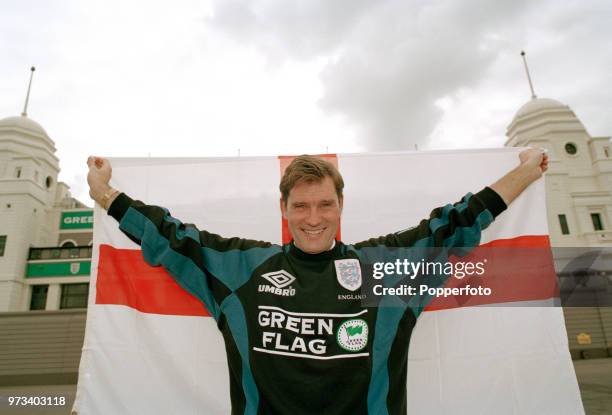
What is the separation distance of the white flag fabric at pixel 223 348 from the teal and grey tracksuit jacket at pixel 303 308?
0.73 m

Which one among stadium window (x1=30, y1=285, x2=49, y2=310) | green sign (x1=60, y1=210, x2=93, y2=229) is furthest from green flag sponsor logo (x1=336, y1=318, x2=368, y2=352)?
green sign (x1=60, y1=210, x2=93, y2=229)

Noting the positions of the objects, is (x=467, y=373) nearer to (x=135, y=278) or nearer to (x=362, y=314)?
(x=362, y=314)

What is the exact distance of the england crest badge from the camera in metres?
2.31

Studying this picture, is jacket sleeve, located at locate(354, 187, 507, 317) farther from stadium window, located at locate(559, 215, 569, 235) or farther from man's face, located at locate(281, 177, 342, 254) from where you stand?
stadium window, located at locate(559, 215, 569, 235)

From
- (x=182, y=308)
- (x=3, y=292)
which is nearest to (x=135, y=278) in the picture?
(x=182, y=308)

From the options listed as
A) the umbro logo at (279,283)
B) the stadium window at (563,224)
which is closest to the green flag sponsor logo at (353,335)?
the umbro logo at (279,283)

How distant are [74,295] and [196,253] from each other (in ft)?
97.8

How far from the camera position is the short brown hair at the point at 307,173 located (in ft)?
7.89

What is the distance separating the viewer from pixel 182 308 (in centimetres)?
311

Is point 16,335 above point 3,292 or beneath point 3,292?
beneath

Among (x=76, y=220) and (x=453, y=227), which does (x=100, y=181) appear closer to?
(x=453, y=227)

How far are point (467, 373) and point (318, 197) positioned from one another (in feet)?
6.12

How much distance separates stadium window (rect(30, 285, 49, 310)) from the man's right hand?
3042cm

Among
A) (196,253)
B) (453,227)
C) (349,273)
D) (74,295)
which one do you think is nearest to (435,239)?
(453,227)
